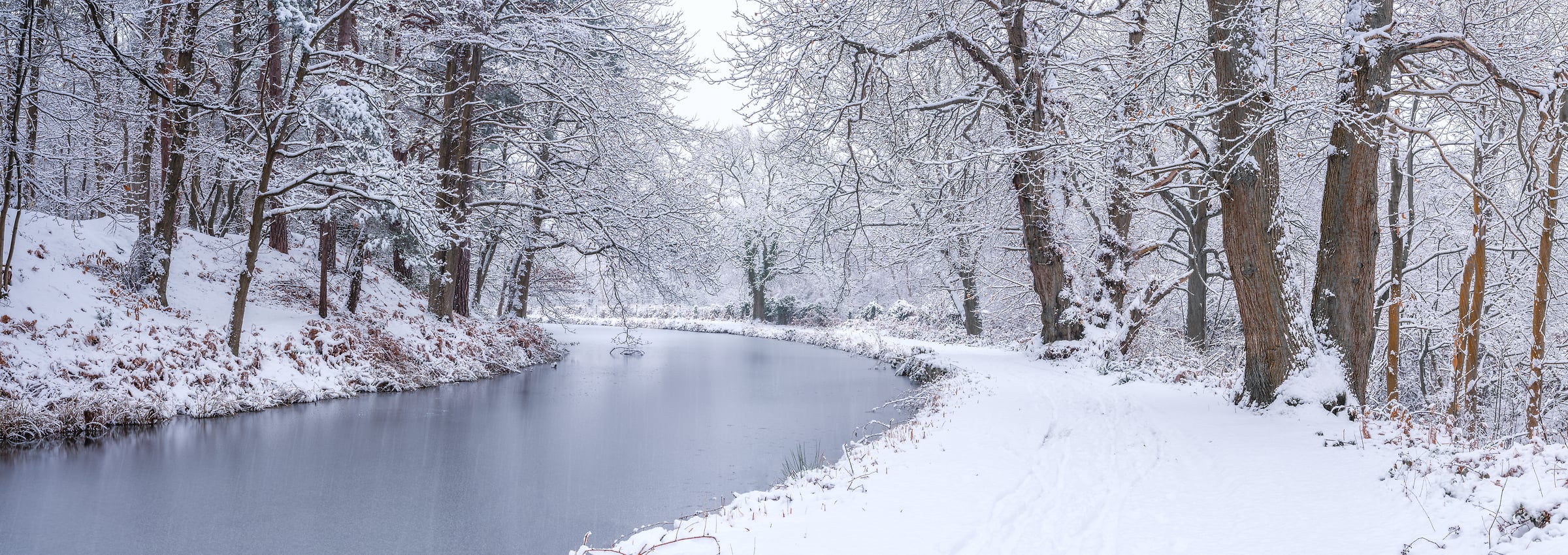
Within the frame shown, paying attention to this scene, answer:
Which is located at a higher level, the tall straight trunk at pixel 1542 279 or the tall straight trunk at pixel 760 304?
the tall straight trunk at pixel 1542 279

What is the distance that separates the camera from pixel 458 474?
768 cm

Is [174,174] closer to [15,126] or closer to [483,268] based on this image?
[15,126]

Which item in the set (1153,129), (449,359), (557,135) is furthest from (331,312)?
(1153,129)

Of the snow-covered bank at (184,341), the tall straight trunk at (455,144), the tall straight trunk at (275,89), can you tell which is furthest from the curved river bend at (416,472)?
the tall straight trunk at (275,89)

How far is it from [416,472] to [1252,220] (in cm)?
873

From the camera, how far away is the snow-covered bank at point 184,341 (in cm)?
862

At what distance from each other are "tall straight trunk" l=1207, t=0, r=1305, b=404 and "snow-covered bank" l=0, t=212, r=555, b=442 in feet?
39.2

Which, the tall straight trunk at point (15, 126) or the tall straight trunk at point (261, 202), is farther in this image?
the tall straight trunk at point (261, 202)

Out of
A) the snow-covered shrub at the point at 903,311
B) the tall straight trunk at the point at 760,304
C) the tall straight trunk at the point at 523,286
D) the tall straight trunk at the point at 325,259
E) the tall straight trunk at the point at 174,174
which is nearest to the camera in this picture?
the tall straight trunk at the point at 174,174

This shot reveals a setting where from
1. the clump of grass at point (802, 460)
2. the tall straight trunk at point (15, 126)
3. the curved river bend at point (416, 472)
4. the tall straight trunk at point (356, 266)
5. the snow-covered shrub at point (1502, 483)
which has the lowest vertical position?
the curved river bend at point (416, 472)

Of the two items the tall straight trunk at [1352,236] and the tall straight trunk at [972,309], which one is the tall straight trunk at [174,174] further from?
the tall straight trunk at [972,309]

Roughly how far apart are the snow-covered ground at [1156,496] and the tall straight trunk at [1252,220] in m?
0.55

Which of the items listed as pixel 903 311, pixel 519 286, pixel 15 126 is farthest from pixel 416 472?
pixel 903 311

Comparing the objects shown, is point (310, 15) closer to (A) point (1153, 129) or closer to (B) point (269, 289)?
(B) point (269, 289)
